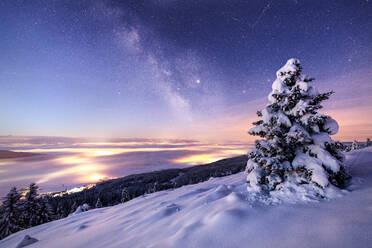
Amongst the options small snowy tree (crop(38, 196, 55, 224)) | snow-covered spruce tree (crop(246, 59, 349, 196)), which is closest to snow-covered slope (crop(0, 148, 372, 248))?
snow-covered spruce tree (crop(246, 59, 349, 196))

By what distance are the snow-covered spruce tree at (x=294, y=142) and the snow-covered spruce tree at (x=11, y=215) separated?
3436 centimetres

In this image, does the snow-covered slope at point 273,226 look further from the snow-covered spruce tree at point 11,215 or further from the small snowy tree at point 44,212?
the small snowy tree at point 44,212

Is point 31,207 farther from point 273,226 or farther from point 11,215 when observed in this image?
point 273,226

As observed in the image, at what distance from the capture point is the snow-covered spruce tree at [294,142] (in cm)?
553

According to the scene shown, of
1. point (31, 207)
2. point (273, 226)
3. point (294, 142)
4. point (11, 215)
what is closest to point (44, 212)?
point (31, 207)

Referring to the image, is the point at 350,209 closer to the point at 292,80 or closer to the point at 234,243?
the point at 234,243

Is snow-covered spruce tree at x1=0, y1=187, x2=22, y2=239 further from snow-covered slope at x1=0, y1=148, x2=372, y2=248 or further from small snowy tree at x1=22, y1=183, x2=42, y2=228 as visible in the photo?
snow-covered slope at x1=0, y1=148, x2=372, y2=248

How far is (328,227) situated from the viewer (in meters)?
3.39

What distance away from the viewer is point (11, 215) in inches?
835

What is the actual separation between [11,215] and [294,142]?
121ft

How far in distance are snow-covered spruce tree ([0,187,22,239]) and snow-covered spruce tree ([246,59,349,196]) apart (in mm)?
34364

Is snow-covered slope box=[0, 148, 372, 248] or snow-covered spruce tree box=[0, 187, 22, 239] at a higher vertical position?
snow-covered slope box=[0, 148, 372, 248]

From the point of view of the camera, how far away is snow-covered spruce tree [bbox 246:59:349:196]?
553cm

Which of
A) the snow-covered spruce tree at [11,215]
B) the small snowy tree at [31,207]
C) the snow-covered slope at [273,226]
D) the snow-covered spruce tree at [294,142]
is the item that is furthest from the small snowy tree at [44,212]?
the snow-covered spruce tree at [294,142]
